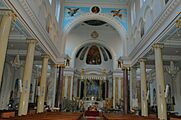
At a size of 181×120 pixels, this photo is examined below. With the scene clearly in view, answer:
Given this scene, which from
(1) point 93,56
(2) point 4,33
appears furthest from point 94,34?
(2) point 4,33

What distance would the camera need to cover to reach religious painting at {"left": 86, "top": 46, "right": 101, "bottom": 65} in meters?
28.7

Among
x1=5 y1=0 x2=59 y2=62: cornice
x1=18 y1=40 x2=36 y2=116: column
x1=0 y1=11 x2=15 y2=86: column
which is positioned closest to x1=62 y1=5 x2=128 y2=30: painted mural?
x1=5 y1=0 x2=59 y2=62: cornice

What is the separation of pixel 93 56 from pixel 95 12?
1102cm

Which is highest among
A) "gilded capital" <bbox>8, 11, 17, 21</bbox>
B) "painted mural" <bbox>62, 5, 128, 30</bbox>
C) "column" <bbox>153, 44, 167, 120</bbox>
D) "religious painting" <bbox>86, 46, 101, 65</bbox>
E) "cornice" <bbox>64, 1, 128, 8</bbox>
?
"cornice" <bbox>64, 1, 128, 8</bbox>

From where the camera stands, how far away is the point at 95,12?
18484 mm

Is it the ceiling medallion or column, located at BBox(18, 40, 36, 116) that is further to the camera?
the ceiling medallion

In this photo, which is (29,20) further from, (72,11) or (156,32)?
(72,11)

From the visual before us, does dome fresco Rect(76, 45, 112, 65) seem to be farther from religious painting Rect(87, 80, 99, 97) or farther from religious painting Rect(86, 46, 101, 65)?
religious painting Rect(87, 80, 99, 97)

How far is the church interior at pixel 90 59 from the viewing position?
942 cm

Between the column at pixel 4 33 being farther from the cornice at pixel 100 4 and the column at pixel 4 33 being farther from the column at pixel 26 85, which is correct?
the cornice at pixel 100 4

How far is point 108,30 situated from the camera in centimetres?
2581

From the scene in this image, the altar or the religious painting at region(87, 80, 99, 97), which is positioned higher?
the religious painting at region(87, 80, 99, 97)

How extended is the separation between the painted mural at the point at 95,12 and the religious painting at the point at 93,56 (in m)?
10.5

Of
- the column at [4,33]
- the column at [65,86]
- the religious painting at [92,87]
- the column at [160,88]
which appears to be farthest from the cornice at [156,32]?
the religious painting at [92,87]
